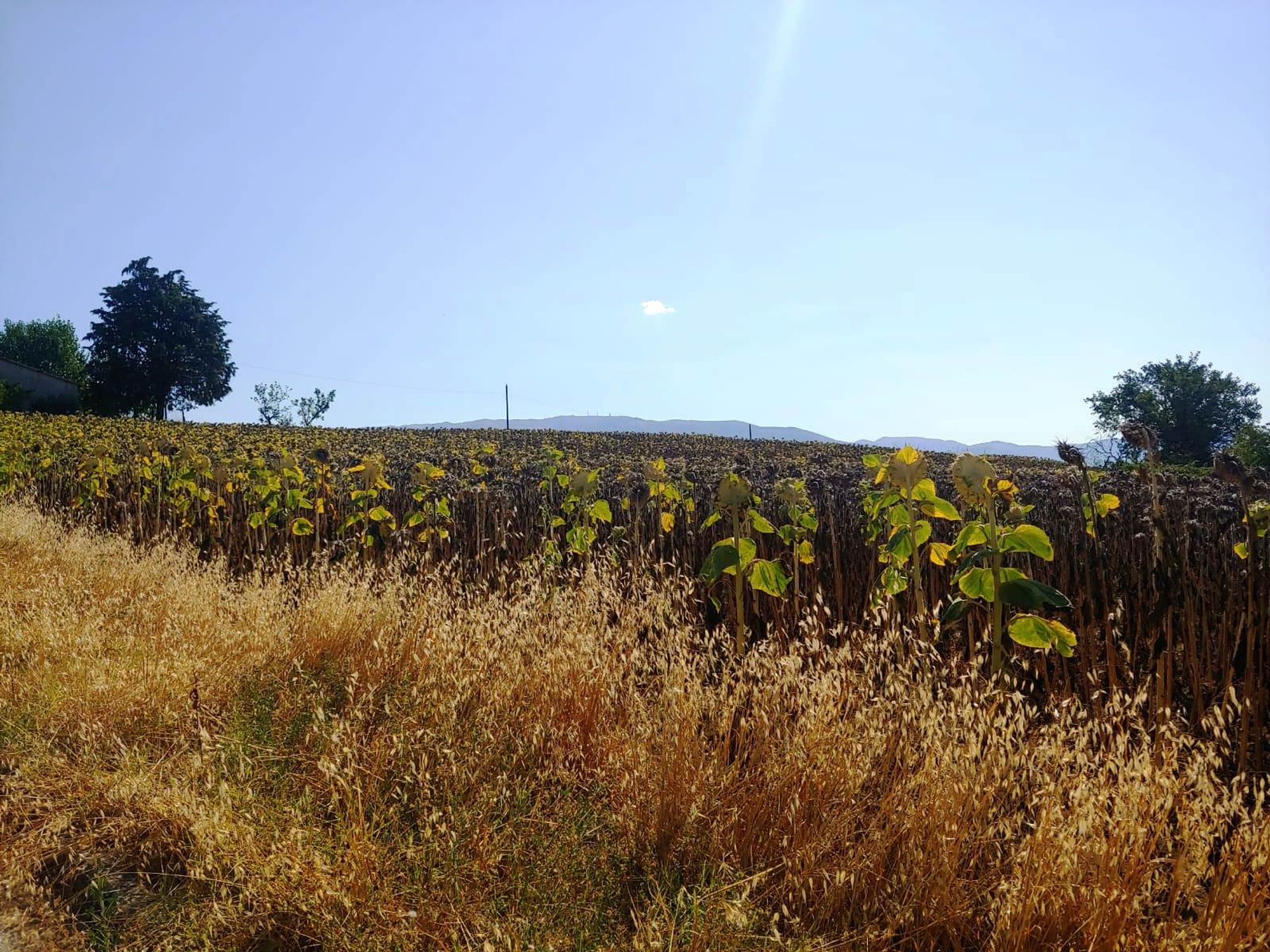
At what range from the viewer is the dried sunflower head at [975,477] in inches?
118

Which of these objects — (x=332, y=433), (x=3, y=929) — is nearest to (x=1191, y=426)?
(x=332, y=433)

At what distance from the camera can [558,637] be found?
3691 mm

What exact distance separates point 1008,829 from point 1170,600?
167 centimetres

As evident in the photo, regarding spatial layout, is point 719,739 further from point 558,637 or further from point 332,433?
point 332,433

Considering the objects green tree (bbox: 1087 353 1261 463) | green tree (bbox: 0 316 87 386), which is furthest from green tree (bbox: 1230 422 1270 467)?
green tree (bbox: 0 316 87 386)

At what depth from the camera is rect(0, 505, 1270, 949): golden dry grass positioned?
6.12 feet

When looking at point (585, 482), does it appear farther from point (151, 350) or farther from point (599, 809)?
point (151, 350)

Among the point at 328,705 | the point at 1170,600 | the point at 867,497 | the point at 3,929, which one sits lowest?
the point at 3,929

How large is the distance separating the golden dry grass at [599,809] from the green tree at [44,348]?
7897 cm

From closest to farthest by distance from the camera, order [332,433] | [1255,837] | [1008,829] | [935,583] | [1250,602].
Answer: [1255,837], [1008,829], [1250,602], [935,583], [332,433]

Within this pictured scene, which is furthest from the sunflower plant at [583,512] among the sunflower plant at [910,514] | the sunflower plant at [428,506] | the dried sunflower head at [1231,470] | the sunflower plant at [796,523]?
the dried sunflower head at [1231,470]

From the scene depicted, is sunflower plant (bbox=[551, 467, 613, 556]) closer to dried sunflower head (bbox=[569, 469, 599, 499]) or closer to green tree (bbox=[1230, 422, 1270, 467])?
dried sunflower head (bbox=[569, 469, 599, 499])

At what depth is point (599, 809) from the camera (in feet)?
8.56

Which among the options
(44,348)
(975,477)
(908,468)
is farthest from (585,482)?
(44,348)
